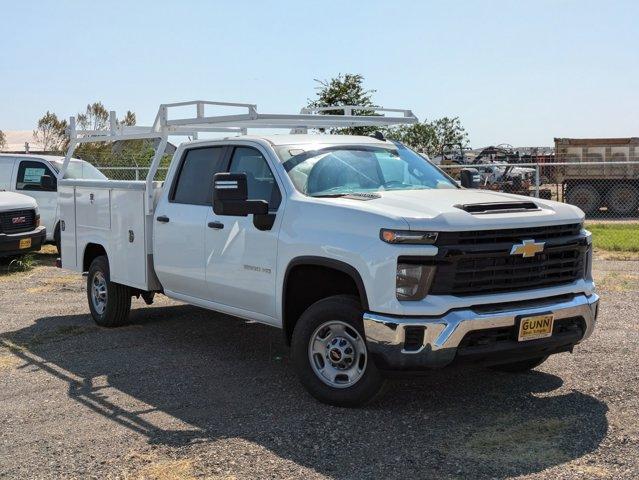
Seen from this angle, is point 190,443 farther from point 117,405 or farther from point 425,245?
point 425,245

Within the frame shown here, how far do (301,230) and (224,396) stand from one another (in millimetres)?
1396

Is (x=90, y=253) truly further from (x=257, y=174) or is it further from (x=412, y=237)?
(x=412, y=237)

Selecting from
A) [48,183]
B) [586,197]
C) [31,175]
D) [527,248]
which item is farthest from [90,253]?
[586,197]

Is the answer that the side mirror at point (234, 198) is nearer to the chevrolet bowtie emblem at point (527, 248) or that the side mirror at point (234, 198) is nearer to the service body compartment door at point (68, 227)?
the chevrolet bowtie emblem at point (527, 248)

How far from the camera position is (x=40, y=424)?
5707mm

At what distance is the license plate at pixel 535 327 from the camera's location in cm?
550

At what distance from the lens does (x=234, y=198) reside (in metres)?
6.25

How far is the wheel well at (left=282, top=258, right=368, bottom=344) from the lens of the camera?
235 inches

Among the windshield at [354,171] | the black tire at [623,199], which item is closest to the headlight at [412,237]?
the windshield at [354,171]

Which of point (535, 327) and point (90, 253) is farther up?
point (90, 253)

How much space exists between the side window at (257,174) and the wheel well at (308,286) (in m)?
0.60

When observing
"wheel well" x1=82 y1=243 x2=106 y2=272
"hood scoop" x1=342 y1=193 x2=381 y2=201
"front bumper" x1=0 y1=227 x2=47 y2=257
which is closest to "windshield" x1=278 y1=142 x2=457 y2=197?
"hood scoop" x1=342 y1=193 x2=381 y2=201

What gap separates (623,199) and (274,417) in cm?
2065

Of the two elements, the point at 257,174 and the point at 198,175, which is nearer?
the point at 257,174
